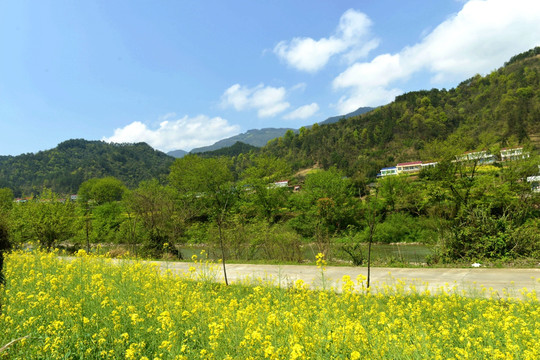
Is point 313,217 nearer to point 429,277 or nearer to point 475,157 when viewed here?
point 475,157

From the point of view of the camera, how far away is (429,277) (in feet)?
26.3

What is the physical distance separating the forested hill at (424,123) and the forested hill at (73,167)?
49964mm

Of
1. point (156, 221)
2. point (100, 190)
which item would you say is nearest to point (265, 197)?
point (156, 221)

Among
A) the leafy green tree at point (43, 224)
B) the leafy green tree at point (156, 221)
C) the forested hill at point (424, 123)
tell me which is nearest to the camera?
the leafy green tree at point (156, 221)

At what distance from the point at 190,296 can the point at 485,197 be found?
71.3 feet

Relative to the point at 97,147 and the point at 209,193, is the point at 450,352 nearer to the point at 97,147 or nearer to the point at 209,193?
the point at 209,193

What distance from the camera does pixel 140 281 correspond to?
6.11 metres

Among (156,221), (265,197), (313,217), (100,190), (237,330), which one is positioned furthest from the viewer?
(100,190)

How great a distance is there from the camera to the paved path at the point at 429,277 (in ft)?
21.9

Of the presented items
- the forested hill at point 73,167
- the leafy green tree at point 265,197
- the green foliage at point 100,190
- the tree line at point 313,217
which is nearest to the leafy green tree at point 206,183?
the tree line at point 313,217

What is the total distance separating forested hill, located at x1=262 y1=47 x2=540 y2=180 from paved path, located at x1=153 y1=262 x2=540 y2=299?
5022 centimetres

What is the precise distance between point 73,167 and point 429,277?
481 feet

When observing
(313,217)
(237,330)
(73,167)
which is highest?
(73,167)

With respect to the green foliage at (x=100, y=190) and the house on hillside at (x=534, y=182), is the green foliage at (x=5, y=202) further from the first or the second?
the house on hillside at (x=534, y=182)
